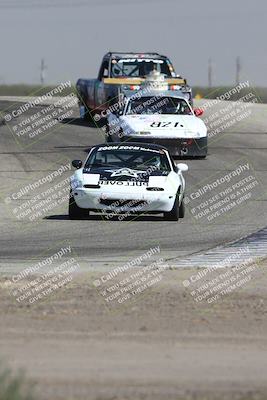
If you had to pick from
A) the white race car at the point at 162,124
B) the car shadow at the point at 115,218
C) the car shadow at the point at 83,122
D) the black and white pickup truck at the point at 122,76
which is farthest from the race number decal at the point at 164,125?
the car shadow at the point at 83,122

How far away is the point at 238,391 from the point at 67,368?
1119mm

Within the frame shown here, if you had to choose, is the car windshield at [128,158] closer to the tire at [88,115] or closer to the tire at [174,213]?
the tire at [174,213]

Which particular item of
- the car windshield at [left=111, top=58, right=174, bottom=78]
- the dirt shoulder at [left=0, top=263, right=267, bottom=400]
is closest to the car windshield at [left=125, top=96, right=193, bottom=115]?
the car windshield at [left=111, top=58, right=174, bottom=78]

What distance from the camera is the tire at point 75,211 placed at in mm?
17188

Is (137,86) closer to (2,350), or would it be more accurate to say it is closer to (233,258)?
(233,258)

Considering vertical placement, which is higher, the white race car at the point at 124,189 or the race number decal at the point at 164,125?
the white race car at the point at 124,189

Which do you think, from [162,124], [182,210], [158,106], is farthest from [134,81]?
[182,210]

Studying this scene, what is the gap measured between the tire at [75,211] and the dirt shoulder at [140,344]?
6454mm

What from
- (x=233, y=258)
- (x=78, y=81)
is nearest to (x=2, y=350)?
(x=233, y=258)

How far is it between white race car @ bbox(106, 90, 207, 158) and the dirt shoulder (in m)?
14.2

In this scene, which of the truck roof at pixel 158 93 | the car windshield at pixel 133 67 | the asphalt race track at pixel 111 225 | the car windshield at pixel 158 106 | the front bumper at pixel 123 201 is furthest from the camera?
the car windshield at pixel 133 67

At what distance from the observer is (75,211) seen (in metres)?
17.2

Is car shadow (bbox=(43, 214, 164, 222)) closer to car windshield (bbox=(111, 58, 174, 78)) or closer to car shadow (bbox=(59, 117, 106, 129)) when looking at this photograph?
car windshield (bbox=(111, 58, 174, 78))

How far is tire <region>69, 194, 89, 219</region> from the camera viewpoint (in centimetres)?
1719
